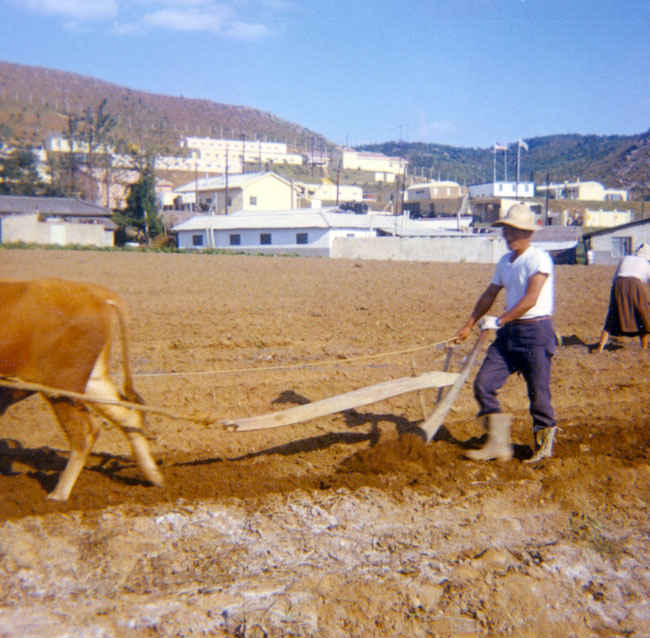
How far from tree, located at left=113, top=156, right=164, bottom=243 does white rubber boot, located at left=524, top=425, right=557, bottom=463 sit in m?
48.0

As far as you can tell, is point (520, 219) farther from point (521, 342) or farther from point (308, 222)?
point (308, 222)

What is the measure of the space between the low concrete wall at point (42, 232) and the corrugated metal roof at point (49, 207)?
4977 mm

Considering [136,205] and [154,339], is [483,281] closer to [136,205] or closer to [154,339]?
[154,339]

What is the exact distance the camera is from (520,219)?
5273mm

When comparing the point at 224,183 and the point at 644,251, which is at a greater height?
the point at 224,183

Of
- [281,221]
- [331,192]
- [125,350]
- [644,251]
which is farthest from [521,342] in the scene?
[331,192]

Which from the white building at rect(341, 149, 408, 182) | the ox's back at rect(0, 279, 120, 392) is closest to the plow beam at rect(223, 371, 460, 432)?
the ox's back at rect(0, 279, 120, 392)

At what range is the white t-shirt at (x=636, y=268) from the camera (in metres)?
9.74

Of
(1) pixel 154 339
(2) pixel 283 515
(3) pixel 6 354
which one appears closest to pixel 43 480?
(3) pixel 6 354

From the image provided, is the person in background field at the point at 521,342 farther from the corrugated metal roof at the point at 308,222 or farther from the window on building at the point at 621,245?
the corrugated metal roof at the point at 308,222

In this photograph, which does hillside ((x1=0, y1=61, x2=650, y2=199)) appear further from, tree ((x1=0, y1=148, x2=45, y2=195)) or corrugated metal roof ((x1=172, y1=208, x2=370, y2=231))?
corrugated metal roof ((x1=172, y1=208, x2=370, y2=231))

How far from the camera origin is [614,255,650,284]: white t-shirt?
384 inches

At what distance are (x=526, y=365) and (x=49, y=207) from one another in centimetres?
5330

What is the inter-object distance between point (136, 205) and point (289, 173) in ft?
179
